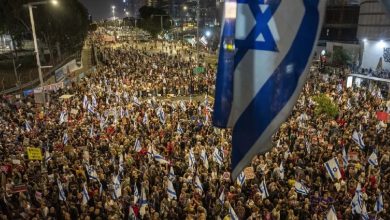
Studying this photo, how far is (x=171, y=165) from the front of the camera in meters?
14.4

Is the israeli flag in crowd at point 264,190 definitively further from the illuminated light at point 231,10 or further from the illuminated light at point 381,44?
the illuminated light at point 381,44

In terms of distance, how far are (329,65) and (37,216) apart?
133 feet

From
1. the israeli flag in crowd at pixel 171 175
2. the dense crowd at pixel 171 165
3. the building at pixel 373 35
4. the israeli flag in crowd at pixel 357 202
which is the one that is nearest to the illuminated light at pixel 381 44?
the building at pixel 373 35

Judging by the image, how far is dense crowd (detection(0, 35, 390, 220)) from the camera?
37.0 ft

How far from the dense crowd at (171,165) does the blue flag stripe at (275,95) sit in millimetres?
6546

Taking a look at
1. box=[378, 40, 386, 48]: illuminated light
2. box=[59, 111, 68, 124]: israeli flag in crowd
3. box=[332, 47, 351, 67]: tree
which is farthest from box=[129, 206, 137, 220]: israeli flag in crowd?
box=[332, 47, 351, 67]: tree

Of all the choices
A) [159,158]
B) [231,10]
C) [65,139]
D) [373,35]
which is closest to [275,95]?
[231,10]

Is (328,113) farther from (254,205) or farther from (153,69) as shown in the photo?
(153,69)

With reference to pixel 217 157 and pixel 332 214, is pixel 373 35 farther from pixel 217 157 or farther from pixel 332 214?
pixel 332 214

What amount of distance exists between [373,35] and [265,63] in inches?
1670

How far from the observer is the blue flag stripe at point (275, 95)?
3840 mm

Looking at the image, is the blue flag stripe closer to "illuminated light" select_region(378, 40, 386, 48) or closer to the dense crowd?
the dense crowd

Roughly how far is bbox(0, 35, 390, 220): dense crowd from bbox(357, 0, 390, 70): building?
17508 mm

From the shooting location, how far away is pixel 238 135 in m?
4.39
